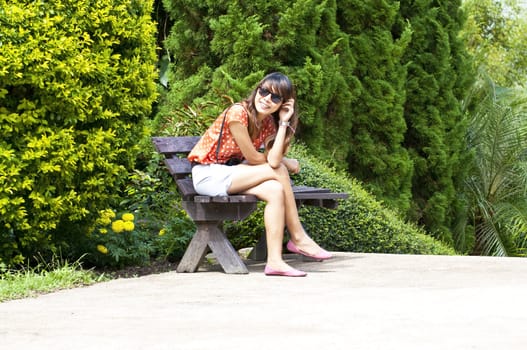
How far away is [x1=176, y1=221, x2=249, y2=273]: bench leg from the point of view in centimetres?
666

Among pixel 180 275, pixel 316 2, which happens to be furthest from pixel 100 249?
pixel 316 2

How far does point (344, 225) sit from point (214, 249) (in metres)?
2.76

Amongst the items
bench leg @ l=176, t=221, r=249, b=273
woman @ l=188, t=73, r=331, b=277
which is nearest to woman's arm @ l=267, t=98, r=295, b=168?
woman @ l=188, t=73, r=331, b=277

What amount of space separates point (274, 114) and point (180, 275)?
138 centimetres

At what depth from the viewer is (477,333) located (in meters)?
4.28

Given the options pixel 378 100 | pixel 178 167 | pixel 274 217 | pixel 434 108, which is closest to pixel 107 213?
pixel 178 167

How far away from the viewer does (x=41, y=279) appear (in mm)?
6090

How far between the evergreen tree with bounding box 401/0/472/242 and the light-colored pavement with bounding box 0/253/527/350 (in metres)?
5.69

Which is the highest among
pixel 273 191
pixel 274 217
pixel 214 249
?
pixel 273 191

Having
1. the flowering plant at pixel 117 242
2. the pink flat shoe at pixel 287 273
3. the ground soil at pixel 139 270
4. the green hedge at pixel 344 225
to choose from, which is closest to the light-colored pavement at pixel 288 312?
the pink flat shoe at pixel 287 273

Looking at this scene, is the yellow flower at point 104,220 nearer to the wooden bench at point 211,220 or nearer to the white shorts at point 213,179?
the wooden bench at point 211,220

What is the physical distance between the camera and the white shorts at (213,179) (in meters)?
6.56

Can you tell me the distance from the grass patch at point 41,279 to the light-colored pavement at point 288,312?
15cm

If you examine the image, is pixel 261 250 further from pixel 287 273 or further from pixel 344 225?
pixel 344 225
